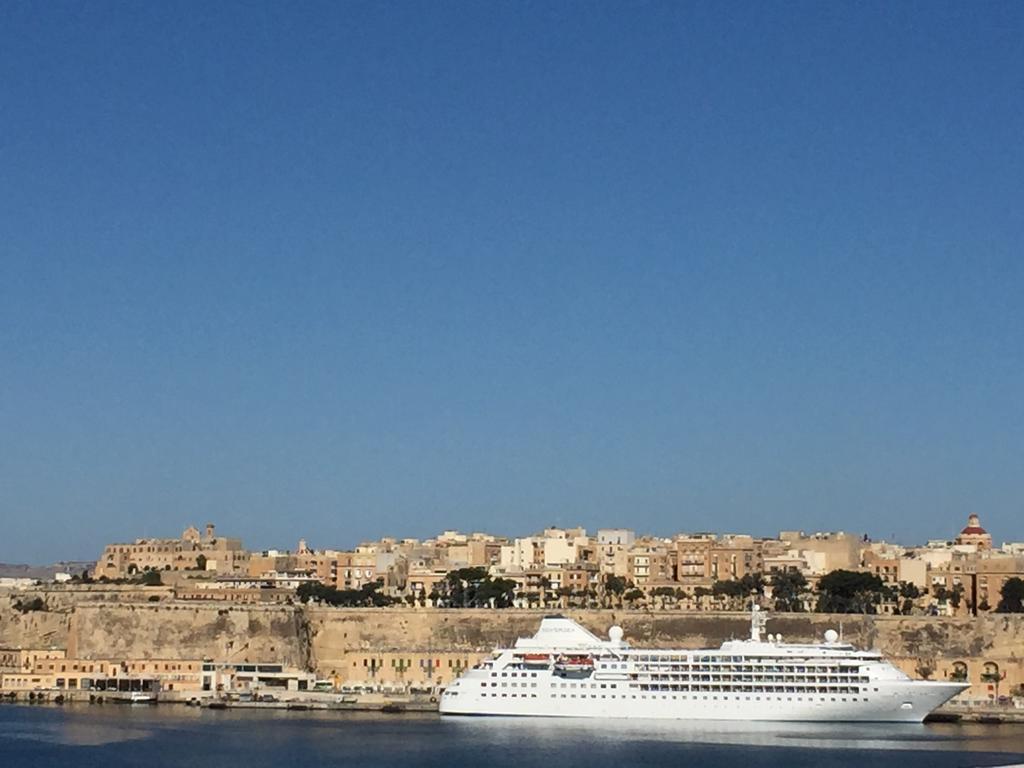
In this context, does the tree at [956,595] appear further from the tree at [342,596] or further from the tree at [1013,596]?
the tree at [342,596]

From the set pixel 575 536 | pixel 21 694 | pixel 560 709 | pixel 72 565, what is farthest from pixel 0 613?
pixel 72 565

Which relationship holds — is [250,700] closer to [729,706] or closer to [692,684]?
[692,684]

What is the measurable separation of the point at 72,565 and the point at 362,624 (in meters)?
113

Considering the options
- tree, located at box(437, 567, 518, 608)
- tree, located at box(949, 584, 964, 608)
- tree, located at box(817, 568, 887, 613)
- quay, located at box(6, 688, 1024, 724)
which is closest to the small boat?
quay, located at box(6, 688, 1024, 724)

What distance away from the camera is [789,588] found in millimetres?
70312

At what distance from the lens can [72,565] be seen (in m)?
169

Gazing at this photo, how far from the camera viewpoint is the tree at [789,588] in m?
67.4

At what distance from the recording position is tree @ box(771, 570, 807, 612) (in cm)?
6738

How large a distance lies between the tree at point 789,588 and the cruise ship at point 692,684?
17.4 meters

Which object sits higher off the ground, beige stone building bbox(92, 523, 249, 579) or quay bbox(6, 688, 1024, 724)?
beige stone building bbox(92, 523, 249, 579)

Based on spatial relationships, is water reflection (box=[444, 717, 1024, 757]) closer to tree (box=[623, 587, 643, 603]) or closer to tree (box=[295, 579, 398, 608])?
tree (box=[295, 579, 398, 608])

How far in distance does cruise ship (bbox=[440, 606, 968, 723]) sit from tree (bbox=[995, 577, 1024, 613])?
19465 millimetres

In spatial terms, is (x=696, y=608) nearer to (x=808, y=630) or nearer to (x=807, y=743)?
(x=808, y=630)

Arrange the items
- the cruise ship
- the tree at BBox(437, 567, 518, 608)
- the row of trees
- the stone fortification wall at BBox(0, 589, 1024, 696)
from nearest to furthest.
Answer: the cruise ship
the stone fortification wall at BBox(0, 589, 1024, 696)
the row of trees
the tree at BBox(437, 567, 518, 608)
